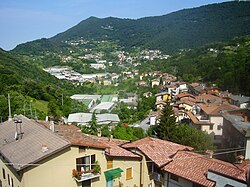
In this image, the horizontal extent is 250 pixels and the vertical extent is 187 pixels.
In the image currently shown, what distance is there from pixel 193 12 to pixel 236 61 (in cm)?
10623

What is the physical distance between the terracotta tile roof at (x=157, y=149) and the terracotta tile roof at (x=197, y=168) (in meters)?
0.48

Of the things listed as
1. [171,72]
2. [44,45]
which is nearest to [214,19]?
[171,72]

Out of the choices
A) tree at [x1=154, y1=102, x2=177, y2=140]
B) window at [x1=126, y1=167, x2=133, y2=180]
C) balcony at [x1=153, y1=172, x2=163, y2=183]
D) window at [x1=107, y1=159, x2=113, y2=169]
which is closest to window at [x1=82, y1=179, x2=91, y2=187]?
window at [x1=107, y1=159, x2=113, y2=169]

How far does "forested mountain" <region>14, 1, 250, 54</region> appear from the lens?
9175cm

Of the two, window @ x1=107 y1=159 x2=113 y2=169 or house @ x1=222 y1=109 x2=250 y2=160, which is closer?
window @ x1=107 y1=159 x2=113 y2=169

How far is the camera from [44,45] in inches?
5659

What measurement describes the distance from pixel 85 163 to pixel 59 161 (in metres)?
1.15

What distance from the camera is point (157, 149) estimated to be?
12.0 m

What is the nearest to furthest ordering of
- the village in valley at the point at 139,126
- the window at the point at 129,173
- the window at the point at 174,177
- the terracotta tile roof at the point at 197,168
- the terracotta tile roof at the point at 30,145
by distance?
the terracotta tile roof at the point at 30,145, the terracotta tile roof at the point at 197,168, the village in valley at the point at 139,126, the window at the point at 174,177, the window at the point at 129,173

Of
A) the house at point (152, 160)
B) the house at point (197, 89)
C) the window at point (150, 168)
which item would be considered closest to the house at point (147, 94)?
the house at point (197, 89)

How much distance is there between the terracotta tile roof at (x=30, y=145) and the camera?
8.74 metres

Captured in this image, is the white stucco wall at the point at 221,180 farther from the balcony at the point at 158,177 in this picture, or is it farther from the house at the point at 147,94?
the house at the point at 147,94

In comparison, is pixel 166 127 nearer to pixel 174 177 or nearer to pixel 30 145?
pixel 174 177

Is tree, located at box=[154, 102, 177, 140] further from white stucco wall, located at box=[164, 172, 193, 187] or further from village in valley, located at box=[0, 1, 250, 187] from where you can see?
white stucco wall, located at box=[164, 172, 193, 187]
